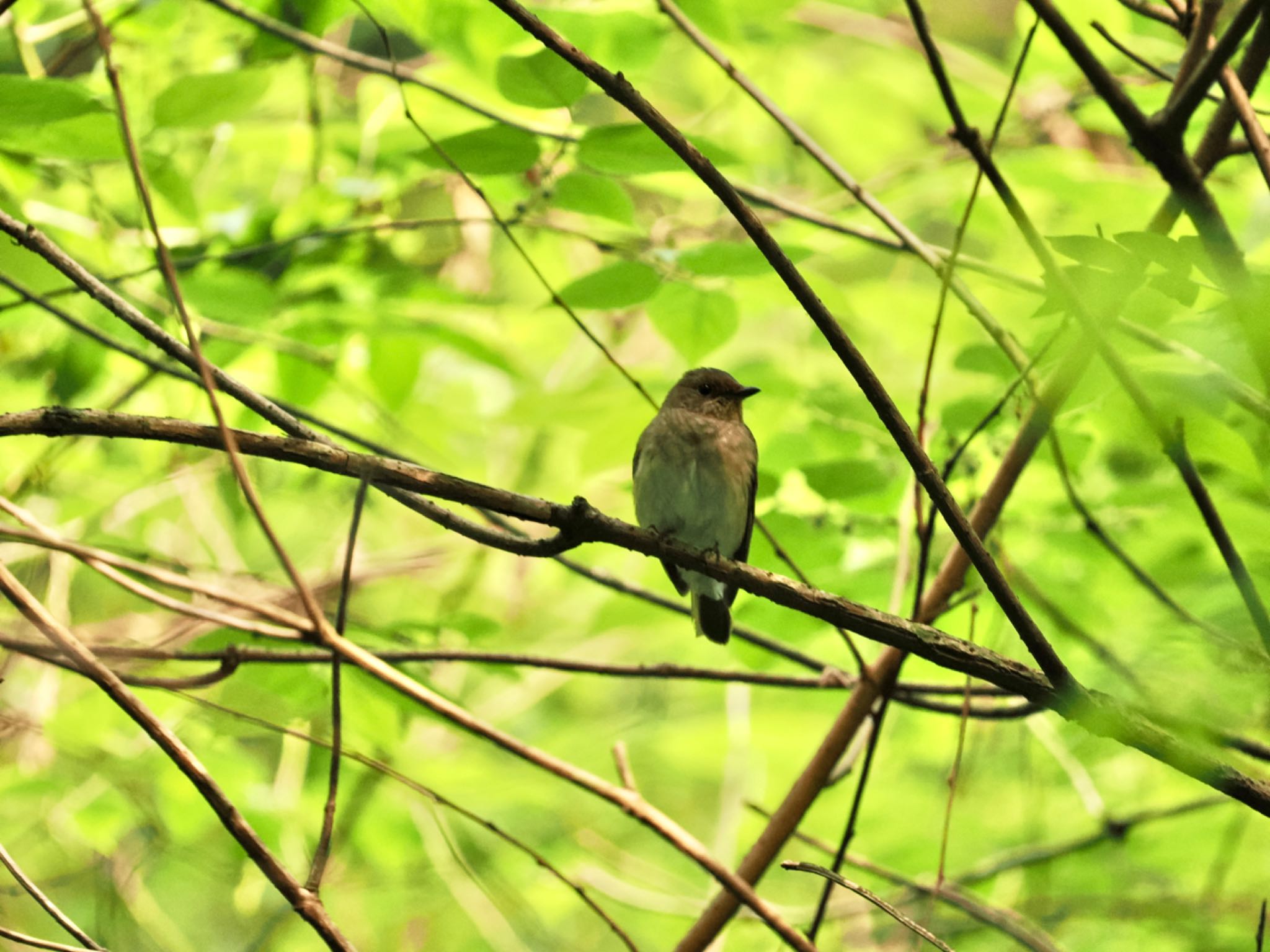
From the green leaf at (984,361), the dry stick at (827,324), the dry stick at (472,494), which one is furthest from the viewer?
the green leaf at (984,361)

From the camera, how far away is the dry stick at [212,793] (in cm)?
184

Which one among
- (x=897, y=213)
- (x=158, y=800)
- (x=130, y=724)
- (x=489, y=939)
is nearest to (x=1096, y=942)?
(x=489, y=939)

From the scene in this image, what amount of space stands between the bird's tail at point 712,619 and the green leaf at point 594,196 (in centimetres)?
189

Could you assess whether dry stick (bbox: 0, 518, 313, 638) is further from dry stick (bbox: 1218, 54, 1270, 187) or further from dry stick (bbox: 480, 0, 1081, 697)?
dry stick (bbox: 1218, 54, 1270, 187)

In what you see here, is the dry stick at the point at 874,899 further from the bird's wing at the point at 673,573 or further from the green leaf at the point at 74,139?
the bird's wing at the point at 673,573

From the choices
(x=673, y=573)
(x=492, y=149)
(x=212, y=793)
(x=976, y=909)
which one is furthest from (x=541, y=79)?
(x=673, y=573)

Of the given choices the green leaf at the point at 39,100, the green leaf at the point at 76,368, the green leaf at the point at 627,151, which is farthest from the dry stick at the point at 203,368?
the green leaf at the point at 76,368

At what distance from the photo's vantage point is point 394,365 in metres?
3.66

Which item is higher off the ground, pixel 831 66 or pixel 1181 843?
pixel 831 66

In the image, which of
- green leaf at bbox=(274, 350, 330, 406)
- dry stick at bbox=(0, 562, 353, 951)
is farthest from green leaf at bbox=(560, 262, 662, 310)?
dry stick at bbox=(0, 562, 353, 951)

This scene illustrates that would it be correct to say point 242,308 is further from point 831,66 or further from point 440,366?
point 831,66

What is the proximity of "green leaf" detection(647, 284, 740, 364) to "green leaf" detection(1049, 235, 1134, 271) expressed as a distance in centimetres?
136

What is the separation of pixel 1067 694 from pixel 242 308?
240 cm

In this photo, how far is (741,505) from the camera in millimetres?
4727
